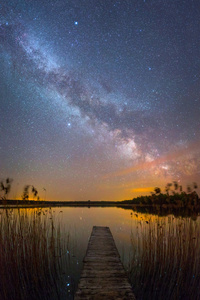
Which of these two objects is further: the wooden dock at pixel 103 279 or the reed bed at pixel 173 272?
the reed bed at pixel 173 272

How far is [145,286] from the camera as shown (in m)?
5.01

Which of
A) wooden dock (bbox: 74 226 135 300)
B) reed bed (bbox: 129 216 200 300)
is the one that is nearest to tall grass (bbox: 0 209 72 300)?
wooden dock (bbox: 74 226 135 300)

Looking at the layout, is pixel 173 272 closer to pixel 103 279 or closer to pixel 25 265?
pixel 103 279

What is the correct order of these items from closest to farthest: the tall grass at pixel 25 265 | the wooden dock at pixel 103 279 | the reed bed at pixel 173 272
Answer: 1. the wooden dock at pixel 103 279
2. the tall grass at pixel 25 265
3. the reed bed at pixel 173 272

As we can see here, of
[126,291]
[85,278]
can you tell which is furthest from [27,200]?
[126,291]

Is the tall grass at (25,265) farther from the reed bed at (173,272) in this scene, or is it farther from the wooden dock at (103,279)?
the reed bed at (173,272)

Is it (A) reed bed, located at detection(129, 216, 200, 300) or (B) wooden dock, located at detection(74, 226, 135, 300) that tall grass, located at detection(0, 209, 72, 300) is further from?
(A) reed bed, located at detection(129, 216, 200, 300)

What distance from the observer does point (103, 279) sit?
162 inches

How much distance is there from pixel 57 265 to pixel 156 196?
3903 millimetres

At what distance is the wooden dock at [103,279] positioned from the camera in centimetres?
343

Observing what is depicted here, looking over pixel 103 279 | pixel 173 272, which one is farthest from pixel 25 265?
pixel 173 272

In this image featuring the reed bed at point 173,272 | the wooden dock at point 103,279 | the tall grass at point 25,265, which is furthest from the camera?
the reed bed at point 173,272

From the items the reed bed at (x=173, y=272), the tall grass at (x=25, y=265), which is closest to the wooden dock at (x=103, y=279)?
the reed bed at (x=173, y=272)

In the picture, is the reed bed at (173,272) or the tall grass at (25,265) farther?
the reed bed at (173,272)
